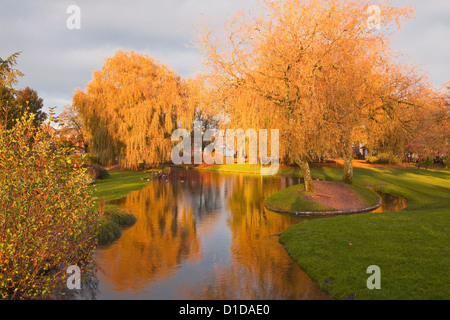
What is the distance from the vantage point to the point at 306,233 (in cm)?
1266

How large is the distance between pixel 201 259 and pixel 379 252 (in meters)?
5.45

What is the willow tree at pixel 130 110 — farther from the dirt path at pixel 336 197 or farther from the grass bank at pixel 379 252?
the grass bank at pixel 379 252

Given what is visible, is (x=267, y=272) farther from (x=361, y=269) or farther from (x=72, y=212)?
(x=72, y=212)

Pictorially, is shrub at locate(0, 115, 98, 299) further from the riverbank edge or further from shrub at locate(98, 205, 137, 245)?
the riverbank edge

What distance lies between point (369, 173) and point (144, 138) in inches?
1003

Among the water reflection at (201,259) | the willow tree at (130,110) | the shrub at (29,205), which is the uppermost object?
the willow tree at (130,110)

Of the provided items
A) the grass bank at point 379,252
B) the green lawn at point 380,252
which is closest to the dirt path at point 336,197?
the green lawn at point 380,252

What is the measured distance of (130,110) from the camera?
3675cm

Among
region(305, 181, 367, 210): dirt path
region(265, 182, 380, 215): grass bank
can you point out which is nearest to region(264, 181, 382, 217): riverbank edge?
region(265, 182, 380, 215): grass bank

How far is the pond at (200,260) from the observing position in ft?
26.3

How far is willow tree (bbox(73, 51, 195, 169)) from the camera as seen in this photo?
3684 centimetres

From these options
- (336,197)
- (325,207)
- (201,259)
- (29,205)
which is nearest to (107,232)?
(201,259)

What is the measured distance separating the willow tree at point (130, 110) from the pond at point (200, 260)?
19.0 meters
